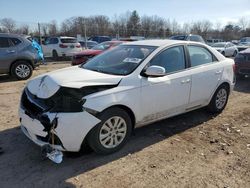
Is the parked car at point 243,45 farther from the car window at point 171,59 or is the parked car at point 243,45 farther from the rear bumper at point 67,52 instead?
the car window at point 171,59

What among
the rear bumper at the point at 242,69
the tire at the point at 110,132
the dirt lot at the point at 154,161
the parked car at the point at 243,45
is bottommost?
the parked car at the point at 243,45

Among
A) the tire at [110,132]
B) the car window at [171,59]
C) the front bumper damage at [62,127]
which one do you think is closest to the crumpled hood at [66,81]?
the front bumper damage at [62,127]

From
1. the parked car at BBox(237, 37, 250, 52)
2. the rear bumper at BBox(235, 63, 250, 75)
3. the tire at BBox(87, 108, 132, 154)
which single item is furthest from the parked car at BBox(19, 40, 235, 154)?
the parked car at BBox(237, 37, 250, 52)

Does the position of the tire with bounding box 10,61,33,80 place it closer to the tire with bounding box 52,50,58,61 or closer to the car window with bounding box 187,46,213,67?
the car window with bounding box 187,46,213,67

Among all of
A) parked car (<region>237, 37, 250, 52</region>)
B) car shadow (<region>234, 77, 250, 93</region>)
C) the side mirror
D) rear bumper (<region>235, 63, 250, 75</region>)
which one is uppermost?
the side mirror

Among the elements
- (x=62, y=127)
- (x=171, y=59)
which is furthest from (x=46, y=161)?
(x=171, y=59)

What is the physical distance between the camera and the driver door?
14.2ft

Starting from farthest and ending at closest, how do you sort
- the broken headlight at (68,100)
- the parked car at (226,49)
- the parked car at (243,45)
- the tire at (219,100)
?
the parked car at (226,49) < the parked car at (243,45) < the tire at (219,100) < the broken headlight at (68,100)

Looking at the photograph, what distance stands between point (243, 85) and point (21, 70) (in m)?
7.90

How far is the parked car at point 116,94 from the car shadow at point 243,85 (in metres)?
3.38

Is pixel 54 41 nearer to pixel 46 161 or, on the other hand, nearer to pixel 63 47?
pixel 63 47

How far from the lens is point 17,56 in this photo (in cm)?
1011

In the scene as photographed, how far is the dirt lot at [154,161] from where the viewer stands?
345cm

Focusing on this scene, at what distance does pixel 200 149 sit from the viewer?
4324 mm
